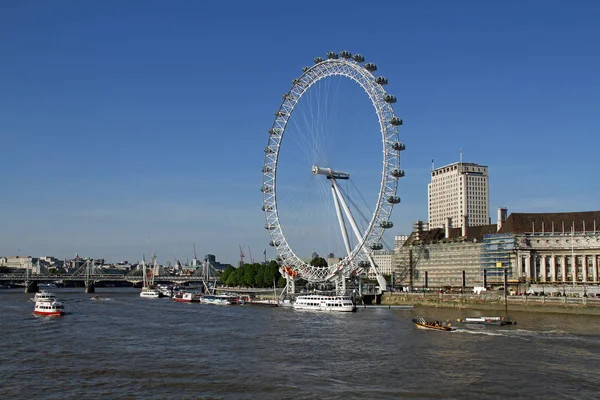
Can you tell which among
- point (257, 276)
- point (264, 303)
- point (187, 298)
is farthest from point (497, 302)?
point (257, 276)

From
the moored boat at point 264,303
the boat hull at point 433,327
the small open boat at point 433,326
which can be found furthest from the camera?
the moored boat at point 264,303

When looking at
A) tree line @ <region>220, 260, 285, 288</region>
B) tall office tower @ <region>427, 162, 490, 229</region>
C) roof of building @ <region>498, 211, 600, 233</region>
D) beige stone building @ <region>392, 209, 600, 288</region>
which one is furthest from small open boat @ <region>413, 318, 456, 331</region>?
tall office tower @ <region>427, 162, 490, 229</region>

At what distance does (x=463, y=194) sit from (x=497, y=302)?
100m

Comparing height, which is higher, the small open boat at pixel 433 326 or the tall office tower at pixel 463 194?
the tall office tower at pixel 463 194

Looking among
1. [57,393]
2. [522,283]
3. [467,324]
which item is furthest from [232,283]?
[57,393]

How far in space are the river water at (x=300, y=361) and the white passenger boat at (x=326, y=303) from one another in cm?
1701

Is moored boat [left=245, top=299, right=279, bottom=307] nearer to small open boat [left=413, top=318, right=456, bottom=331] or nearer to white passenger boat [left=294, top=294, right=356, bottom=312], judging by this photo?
white passenger boat [left=294, top=294, right=356, bottom=312]

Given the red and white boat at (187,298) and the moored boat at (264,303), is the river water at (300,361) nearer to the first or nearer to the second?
the moored boat at (264,303)

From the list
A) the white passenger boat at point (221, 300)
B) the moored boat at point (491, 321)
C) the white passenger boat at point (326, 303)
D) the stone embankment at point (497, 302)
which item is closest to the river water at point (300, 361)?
the moored boat at point (491, 321)

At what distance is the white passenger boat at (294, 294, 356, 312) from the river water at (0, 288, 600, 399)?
1701cm

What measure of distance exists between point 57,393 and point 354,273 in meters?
61.1

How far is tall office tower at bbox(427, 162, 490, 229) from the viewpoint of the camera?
172m

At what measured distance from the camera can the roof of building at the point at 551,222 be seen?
3469 inches

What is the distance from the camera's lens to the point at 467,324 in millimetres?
56938
